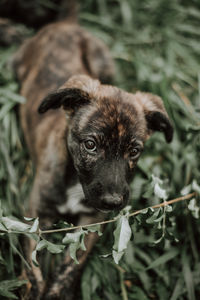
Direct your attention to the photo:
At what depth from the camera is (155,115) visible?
316cm

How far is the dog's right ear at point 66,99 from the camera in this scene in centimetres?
284

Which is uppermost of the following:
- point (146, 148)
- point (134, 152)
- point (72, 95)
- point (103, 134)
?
point (72, 95)

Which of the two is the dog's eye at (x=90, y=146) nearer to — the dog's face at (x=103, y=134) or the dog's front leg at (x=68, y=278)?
the dog's face at (x=103, y=134)

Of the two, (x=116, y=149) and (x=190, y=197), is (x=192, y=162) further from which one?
(x=116, y=149)

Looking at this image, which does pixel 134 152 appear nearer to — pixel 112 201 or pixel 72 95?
pixel 112 201

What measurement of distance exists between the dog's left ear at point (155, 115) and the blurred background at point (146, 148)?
1.49ft

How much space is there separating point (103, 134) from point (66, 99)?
0.60m

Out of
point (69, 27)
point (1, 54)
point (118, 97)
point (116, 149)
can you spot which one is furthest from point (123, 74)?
point (116, 149)

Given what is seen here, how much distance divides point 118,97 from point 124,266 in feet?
5.71

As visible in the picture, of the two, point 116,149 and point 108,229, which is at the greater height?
point 116,149

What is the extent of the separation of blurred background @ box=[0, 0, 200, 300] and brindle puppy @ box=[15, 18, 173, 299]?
0.27 metres

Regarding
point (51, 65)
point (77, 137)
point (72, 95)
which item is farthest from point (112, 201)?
point (51, 65)

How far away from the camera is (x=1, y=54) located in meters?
5.10

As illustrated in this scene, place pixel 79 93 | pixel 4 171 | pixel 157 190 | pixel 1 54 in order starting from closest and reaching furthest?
pixel 157 190, pixel 79 93, pixel 4 171, pixel 1 54
